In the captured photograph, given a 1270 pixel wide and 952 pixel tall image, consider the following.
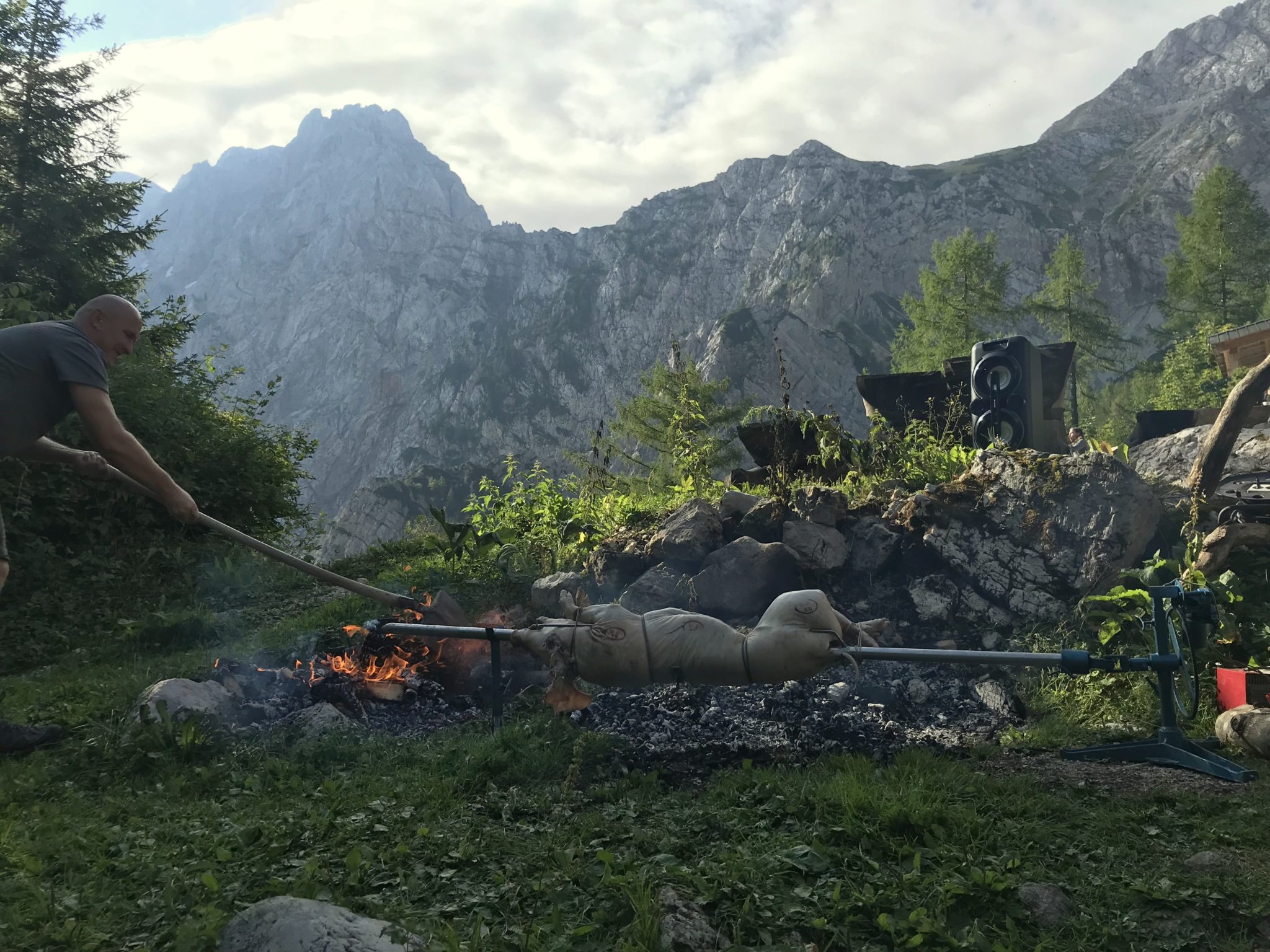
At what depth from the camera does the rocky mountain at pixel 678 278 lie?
10100 centimetres

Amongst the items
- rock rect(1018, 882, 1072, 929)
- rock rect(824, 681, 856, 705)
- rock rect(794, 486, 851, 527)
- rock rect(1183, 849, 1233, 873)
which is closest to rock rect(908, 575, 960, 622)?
rock rect(794, 486, 851, 527)

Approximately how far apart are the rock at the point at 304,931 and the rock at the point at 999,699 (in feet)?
15.2

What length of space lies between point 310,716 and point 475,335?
480 feet

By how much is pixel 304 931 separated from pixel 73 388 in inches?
128

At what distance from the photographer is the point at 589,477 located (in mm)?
13148

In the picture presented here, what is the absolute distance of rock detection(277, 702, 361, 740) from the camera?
5.38 meters

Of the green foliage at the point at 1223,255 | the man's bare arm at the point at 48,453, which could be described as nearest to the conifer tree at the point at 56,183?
the man's bare arm at the point at 48,453

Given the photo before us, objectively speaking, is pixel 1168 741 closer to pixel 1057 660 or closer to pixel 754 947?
pixel 1057 660

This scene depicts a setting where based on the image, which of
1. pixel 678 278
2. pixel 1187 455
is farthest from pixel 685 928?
pixel 678 278

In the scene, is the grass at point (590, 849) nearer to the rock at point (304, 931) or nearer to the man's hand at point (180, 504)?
the rock at point (304, 931)

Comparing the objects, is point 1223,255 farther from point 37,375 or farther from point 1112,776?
point 37,375

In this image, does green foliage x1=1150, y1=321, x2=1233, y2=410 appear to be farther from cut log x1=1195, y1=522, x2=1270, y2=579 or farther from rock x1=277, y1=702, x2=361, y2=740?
rock x1=277, y1=702, x2=361, y2=740

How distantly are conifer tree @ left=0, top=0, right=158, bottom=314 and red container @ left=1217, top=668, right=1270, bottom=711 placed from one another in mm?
14926

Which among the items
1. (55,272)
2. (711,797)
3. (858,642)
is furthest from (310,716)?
(55,272)
